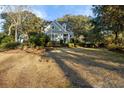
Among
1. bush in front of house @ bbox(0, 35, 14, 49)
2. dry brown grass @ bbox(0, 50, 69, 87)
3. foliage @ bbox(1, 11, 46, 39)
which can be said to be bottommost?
dry brown grass @ bbox(0, 50, 69, 87)

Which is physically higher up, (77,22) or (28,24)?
(77,22)

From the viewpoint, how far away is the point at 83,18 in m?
45.1

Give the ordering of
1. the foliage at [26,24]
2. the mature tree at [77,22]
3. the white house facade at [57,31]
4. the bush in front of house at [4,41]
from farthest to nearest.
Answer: the mature tree at [77,22] < the white house facade at [57,31] < the foliage at [26,24] < the bush in front of house at [4,41]

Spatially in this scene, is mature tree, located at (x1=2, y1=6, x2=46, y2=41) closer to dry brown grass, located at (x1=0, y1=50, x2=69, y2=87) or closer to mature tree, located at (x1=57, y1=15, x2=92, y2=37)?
mature tree, located at (x1=57, y1=15, x2=92, y2=37)

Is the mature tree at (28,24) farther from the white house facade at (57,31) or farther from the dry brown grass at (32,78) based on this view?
the dry brown grass at (32,78)

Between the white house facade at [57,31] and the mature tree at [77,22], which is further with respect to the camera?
the mature tree at [77,22]

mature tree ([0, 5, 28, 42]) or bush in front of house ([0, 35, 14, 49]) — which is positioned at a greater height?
mature tree ([0, 5, 28, 42])

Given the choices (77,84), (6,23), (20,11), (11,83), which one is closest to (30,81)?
(11,83)

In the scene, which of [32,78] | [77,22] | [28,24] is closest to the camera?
[32,78]

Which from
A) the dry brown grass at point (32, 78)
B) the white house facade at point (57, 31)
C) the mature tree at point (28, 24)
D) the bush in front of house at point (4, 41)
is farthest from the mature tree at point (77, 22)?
the dry brown grass at point (32, 78)

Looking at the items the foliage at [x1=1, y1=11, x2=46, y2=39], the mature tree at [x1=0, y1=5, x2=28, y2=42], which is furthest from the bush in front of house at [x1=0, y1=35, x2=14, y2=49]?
the foliage at [x1=1, y1=11, x2=46, y2=39]

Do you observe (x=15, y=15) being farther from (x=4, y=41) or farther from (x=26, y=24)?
(x=4, y=41)

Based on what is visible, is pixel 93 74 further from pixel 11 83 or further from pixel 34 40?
pixel 34 40

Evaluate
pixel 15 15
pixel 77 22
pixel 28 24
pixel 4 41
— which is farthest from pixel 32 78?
pixel 77 22
